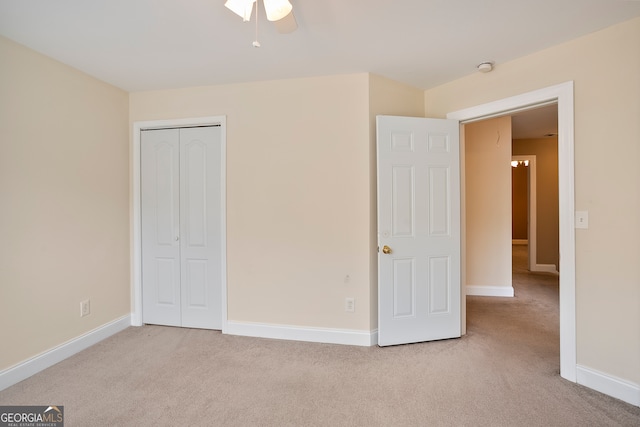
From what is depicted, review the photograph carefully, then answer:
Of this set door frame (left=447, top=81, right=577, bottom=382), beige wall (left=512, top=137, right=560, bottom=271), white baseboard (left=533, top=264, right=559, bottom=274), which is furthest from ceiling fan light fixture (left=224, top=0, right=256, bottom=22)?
white baseboard (left=533, top=264, right=559, bottom=274)

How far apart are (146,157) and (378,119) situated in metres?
2.44

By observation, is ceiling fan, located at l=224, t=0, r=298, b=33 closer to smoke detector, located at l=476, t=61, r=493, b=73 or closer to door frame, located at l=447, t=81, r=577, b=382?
smoke detector, located at l=476, t=61, r=493, b=73

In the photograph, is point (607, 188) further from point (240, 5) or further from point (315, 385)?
point (240, 5)

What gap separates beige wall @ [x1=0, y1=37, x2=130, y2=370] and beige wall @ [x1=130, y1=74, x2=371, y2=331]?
899 mm

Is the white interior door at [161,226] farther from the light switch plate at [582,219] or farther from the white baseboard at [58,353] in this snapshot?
the light switch plate at [582,219]

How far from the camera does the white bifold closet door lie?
2.95m

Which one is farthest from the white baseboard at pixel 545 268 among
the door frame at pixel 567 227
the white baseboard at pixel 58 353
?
the white baseboard at pixel 58 353

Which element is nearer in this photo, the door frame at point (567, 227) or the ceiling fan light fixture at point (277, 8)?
the ceiling fan light fixture at point (277, 8)

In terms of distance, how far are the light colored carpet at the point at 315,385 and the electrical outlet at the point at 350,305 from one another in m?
0.34

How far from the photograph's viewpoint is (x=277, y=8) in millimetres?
1387

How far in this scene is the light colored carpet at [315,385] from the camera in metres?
1.72

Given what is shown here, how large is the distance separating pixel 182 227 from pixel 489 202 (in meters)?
4.01

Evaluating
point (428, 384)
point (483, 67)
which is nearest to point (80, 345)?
point (428, 384)

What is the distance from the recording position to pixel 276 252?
278 cm
